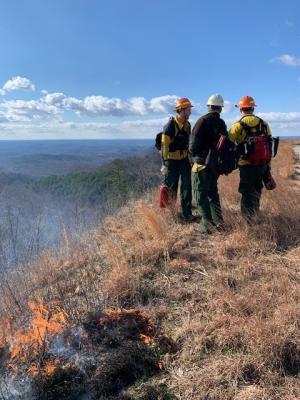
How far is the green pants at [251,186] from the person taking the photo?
5.48 meters

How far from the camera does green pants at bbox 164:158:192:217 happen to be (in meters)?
6.21

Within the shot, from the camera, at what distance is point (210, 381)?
2.75m

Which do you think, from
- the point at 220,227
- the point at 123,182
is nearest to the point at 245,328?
the point at 220,227

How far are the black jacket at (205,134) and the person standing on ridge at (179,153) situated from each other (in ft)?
2.02

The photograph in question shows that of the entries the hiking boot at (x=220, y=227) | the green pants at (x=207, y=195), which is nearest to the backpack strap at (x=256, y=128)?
the green pants at (x=207, y=195)

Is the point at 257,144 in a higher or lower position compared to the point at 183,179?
higher

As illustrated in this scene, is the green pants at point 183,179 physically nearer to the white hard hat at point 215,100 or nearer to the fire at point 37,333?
the white hard hat at point 215,100

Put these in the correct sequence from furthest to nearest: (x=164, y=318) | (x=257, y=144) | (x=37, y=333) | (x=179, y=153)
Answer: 1. (x=179, y=153)
2. (x=257, y=144)
3. (x=164, y=318)
4. (x=37, y=333)

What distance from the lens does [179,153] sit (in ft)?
20.0

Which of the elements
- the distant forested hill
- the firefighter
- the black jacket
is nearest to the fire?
the black jacket

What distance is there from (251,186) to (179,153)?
126 cm

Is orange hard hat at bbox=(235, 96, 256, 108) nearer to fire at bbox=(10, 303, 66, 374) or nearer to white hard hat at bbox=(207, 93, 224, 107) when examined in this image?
white hard hat at bbox=(207, 93, 224, 107)

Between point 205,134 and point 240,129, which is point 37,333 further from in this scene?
point 240,129

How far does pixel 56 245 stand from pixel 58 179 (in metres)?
45.2
